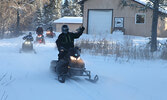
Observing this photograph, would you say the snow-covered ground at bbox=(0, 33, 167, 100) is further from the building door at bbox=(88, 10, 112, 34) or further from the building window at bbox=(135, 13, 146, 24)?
the building door at bbox=(88, 10, 112, 34)

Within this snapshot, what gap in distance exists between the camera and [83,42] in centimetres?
1625

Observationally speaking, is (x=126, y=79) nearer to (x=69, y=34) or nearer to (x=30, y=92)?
→ (x=69, y=34)

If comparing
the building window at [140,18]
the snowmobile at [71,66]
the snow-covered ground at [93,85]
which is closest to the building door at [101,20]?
the building window at [140,18]

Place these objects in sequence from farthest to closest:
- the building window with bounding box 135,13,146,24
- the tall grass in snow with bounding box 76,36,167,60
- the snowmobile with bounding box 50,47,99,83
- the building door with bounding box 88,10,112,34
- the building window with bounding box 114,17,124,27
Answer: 1. the building door with bounding box 88,10,112,34
2. the building window with bounding box 114,17,124,27
3. the building window with bounding box 135,13,146,24
4. the tall grass in snow with bounding box 76,36,167,60
5. the snowmobile with bounding box 50,47,99,83

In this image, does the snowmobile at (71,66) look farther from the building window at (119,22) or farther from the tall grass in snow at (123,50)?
the building window at (119,22)

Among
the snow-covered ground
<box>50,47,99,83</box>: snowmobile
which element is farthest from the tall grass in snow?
<box>50,47,99,83</box>: snowmobile

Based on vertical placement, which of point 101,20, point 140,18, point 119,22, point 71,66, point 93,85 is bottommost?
point 93,85

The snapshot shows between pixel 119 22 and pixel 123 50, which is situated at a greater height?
pixel 119 22

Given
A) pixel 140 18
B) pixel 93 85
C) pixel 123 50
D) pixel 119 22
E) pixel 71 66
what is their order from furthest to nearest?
pixel 119 22 < pixel 140 18 < pixel 123 50 < pixel 71 66 < pixel 93 85

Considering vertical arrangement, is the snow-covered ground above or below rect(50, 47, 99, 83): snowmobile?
below

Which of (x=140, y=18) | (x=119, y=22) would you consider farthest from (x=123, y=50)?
(x=119, y=22)

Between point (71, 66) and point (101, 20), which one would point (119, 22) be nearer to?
point (101, 20)

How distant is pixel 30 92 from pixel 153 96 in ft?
9.95

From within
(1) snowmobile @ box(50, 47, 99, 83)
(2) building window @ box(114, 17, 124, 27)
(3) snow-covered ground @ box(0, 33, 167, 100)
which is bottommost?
(3) snow-covered ground @ box(0, 33, 167, 100)
